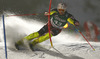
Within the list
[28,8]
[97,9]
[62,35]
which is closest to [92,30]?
[97,9]

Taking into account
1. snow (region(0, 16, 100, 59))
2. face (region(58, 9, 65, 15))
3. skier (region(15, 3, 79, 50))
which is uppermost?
face (region(58, 9, 65, 15))

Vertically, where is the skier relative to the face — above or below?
below

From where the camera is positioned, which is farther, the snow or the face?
the face

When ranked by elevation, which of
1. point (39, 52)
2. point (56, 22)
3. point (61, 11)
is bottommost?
point (39, 52)

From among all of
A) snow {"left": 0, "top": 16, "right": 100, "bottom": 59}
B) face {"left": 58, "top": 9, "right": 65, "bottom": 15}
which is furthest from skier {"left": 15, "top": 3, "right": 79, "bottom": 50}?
snow {"left": 0, "top": 16, "right": 100, "bottom": 59}

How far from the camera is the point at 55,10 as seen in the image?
167 centimetres

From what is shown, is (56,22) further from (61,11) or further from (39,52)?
(39,52)

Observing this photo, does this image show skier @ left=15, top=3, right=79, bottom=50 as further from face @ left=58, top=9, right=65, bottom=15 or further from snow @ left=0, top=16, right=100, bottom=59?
snow @ left=0, top=16, right=100, bottom=59

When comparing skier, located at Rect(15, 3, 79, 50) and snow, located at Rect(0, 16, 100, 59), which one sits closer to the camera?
snow, located at Rect(0, 16, 100, 59)

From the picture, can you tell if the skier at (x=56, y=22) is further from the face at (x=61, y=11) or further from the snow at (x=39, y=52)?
the snow at (x=39, y=52)

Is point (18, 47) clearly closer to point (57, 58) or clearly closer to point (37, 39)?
point (37, 39)

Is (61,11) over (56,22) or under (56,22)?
over

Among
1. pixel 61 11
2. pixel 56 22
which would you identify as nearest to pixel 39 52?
pixel 56 22

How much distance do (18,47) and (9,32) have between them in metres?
0.29
